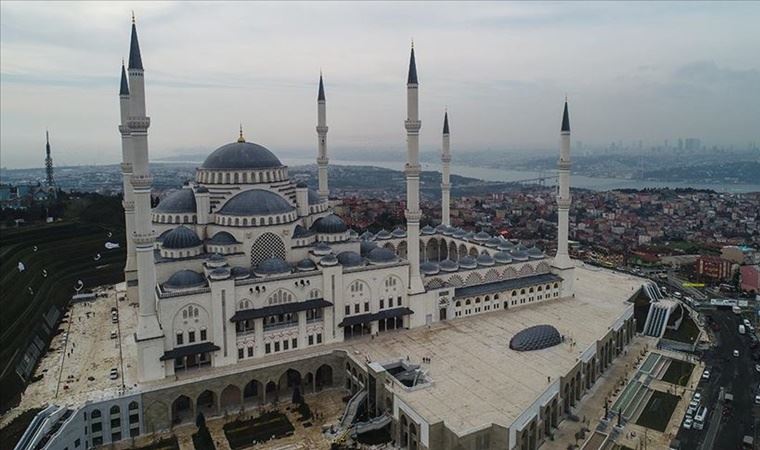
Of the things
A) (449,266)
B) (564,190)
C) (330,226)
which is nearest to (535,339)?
(449,266)

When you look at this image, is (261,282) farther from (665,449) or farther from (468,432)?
(665,449)

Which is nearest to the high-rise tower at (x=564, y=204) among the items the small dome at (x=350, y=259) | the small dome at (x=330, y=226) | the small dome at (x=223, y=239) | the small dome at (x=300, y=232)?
the small dome at (x=350, y=259)

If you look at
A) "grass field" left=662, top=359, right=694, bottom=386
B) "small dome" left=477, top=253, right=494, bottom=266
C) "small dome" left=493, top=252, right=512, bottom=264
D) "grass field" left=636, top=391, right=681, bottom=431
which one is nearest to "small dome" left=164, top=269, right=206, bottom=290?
"small dome" left=477, top=253, right=494, bottom=266

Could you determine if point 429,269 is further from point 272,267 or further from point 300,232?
point 272,267

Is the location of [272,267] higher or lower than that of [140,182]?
lower

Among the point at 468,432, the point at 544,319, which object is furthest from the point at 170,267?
the point at 544,319

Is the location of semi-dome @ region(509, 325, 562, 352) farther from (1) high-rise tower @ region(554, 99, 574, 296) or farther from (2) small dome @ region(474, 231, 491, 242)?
(2) small dome @ region(474, 231, 491, 242)

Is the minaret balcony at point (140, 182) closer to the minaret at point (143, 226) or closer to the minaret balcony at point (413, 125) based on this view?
the minaret at point (143, 226)

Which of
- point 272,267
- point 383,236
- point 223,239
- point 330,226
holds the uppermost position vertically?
point 330,226
